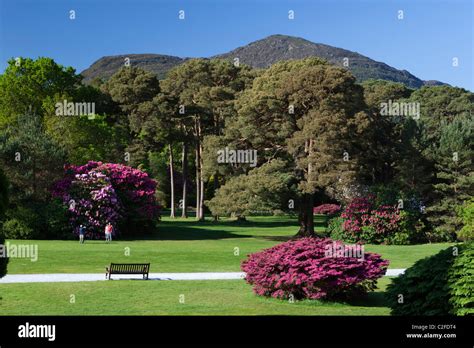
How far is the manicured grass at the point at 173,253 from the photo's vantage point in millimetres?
22688

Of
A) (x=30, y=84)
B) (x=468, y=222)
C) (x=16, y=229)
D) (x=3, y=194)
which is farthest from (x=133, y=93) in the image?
(x=3, y=194)

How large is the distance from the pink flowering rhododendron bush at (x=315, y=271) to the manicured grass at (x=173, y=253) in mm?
6450

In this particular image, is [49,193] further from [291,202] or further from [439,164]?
[439,164]

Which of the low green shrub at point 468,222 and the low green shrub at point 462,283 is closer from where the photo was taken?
the low green shrub at point 462,283

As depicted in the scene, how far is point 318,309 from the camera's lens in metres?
14.6

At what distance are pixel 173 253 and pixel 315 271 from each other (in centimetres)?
1331

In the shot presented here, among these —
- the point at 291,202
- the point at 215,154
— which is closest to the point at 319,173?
the point at 291,202

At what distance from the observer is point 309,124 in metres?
33.9

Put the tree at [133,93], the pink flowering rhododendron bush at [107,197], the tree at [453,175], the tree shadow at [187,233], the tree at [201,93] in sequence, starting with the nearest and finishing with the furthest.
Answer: the tree at [453,175] → the pink flowering rhododendron bush at [107,197] → the tree shadow at [187,233] → the tree at [201,93] → the tree at [133,93]

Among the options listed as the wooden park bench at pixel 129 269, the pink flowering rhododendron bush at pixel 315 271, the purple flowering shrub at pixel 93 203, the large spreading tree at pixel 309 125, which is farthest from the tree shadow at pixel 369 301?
the purple flowering shrub at pixel 93 203

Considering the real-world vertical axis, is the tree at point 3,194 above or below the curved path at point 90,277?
above

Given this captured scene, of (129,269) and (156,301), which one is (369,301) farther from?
(129,269)

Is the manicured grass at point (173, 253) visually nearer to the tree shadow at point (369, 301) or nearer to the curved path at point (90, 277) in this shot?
the curved path at point (90, 277)

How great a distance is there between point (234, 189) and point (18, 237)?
1245cm
